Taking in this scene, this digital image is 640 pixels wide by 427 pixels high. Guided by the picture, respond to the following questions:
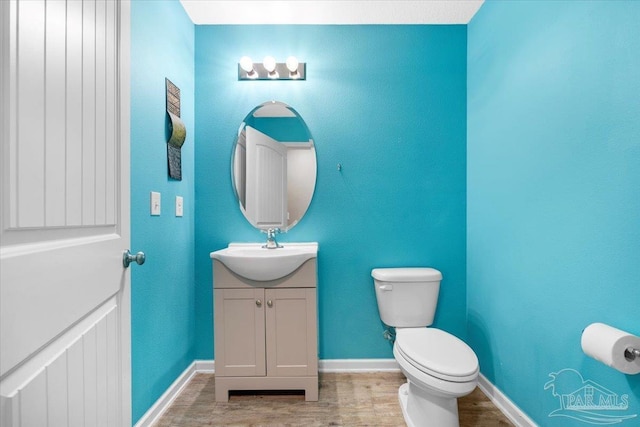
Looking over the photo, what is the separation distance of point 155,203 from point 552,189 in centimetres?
181

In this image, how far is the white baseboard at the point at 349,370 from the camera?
158 centimetres

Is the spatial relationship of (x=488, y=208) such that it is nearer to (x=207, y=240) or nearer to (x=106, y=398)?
(x=207, y=240)

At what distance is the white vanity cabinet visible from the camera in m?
Answer: 1.79

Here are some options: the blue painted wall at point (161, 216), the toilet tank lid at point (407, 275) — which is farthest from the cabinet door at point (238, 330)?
the toilet tank lid at point (407, 275)

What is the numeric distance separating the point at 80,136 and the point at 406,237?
1.85 metres

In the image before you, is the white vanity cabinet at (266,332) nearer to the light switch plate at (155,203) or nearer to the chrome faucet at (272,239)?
the chrome faucet at (272,239)

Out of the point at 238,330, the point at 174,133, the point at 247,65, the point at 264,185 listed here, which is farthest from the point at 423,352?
the point at 247,65

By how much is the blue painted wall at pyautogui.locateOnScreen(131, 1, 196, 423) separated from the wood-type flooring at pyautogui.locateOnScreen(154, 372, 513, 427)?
0.60ft

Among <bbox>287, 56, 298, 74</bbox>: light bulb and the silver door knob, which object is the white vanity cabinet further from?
<bbox>287, 56, 298, 74</bbox>: light bulb

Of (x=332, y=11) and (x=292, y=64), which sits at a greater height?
(x=332, y=11)

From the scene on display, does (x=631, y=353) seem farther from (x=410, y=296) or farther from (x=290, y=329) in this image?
(x=290, y=329)

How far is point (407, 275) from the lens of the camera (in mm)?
1934

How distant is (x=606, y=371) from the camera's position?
3.65ft

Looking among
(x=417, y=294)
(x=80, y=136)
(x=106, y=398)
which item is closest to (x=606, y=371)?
(x=417, y=294)
